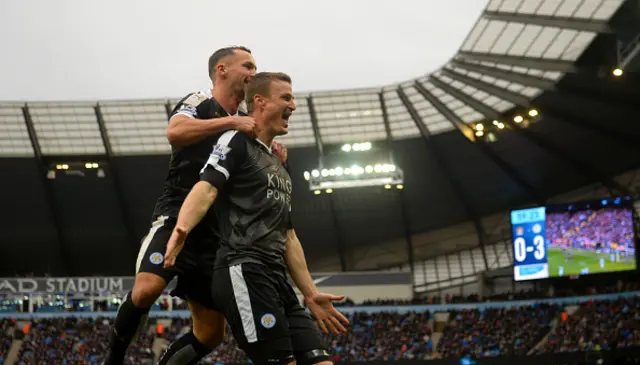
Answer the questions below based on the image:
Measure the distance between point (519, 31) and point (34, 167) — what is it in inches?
1003

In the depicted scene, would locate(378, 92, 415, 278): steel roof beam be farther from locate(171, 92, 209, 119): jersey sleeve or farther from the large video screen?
locate(171, 92, 209, 119): jersey sleeve

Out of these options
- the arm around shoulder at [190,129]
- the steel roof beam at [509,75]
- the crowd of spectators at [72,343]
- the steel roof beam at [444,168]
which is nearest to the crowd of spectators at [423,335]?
the crowd of spectators at [72,343]

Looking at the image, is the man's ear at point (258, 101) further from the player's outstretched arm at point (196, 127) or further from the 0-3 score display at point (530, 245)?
the 0-3 score display at point (530, 245)

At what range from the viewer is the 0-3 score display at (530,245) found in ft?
121

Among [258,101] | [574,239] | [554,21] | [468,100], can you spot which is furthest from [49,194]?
[258,101]

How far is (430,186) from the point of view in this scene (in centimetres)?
4709

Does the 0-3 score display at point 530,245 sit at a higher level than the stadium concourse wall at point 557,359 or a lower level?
higher

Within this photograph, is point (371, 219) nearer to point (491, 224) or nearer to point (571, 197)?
point (491, 224)

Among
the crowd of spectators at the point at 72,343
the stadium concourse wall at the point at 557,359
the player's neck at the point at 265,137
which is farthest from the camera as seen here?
the crowd of spectators at the point at 72,343

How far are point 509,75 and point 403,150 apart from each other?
9.15m

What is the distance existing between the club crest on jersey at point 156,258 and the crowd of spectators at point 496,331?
1228 inches

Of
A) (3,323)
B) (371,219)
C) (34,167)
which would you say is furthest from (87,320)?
(371,219)

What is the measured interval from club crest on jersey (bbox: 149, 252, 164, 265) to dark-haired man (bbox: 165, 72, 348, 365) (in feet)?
2.82

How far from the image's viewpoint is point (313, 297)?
593 cm
